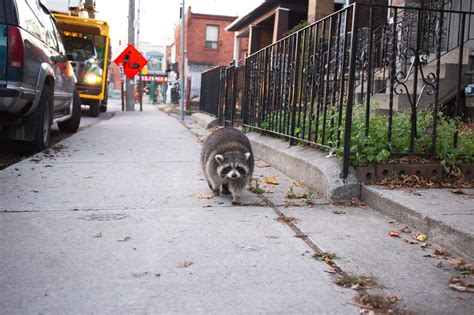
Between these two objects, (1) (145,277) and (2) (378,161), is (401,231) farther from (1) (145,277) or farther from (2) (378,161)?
(1) (145,277)

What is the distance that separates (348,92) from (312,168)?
0.96 m

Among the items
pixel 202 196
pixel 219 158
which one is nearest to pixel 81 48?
pixel 202 196

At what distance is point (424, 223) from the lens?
372 cm

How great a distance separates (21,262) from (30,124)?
4255 mm

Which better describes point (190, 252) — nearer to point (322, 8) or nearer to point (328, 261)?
point (328, 261)

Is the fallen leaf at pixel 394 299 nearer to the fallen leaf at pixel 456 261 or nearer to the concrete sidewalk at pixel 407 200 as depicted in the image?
the fallen leaf at pixel 456 261

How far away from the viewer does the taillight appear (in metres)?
5.86

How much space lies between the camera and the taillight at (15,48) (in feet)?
19.2

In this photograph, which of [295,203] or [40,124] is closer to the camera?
[295,203]

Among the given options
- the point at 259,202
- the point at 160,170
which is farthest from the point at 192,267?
the point at 160,170

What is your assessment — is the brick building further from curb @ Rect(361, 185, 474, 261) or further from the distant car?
curb @ Rect(361, 185, 474, 261)

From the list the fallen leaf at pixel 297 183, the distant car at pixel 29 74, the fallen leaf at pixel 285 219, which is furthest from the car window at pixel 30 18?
the fallen leaf at pixel 285 219

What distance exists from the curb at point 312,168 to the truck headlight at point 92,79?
11.7 meters

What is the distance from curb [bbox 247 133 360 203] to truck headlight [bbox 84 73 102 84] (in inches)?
462
